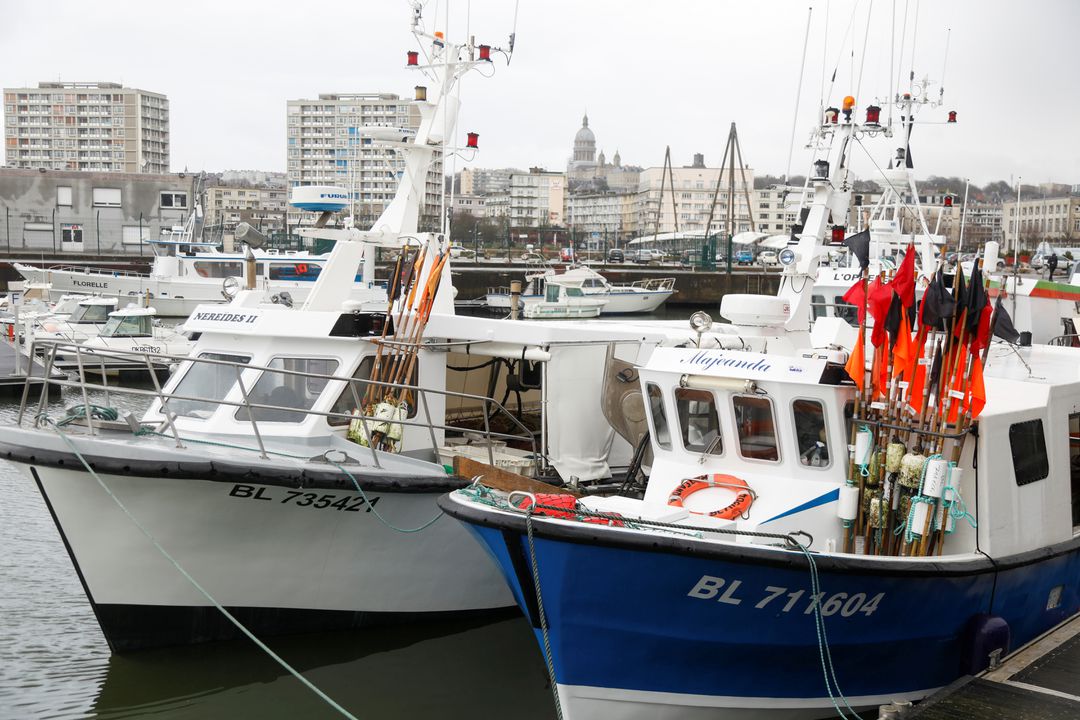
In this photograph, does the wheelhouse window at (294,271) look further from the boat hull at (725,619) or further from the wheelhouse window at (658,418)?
the boat hull at (725,619)

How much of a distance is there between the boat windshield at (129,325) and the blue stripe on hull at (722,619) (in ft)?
73.1

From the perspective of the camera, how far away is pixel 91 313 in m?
30.3

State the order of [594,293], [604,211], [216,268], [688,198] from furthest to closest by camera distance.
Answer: [604,211] → [688,198] → [594,293] → [216,268]

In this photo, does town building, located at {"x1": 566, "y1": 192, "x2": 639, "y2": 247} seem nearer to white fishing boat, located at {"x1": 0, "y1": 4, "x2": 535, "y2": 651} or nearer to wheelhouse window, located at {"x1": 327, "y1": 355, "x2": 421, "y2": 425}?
wheelhouse window, located at {"x1": 327, "y1": 355, "x2": 421, "y2": 425}

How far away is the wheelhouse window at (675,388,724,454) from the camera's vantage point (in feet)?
29.6

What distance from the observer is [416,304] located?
462 inches

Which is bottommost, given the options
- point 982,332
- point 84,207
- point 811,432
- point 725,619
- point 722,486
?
point 725,619

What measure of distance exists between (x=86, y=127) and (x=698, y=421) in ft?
584

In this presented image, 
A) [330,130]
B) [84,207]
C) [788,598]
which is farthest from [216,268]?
[330,130]

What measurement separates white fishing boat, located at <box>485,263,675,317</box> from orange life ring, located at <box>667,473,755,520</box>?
117ft

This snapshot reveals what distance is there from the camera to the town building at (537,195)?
184375 mm

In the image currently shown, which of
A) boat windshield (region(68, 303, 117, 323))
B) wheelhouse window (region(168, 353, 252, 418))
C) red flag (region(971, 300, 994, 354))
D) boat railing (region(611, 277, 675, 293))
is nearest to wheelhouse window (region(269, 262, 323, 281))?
boat windshield (region(68, 303, 117, 323))

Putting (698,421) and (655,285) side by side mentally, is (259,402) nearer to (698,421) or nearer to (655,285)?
(698,421)

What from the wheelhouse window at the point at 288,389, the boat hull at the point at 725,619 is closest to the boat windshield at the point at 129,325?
the wheelhouse window at the point at 288,389
